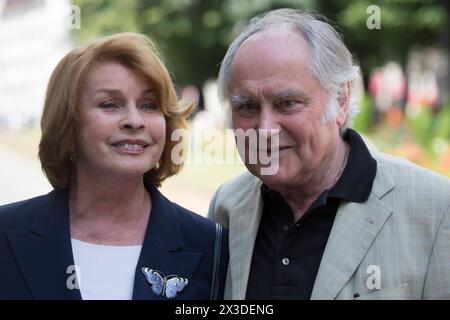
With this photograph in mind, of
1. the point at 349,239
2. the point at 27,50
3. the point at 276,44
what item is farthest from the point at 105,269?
the point at 27,50

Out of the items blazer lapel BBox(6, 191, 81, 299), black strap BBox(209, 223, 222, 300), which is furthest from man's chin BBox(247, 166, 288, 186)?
blazer lapel BBox(6, 191, 81, 299)

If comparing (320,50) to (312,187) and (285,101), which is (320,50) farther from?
(312,187)

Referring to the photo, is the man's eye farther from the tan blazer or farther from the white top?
the white top

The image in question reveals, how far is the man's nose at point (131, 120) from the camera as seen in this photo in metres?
2.51

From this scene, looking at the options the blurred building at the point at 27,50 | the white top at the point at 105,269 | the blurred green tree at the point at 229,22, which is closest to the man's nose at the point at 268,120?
the white top at the point at 105,269

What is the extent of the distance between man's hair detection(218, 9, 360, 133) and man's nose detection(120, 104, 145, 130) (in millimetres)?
352

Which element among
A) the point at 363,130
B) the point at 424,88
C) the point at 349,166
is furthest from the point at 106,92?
the point at 424,88

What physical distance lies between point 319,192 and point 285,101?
0.37m

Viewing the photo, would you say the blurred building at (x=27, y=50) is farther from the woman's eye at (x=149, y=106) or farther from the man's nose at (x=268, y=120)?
the man's nose at (x=268, y=120)

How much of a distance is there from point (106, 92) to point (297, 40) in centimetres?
74

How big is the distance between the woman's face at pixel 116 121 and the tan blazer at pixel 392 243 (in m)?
0.62

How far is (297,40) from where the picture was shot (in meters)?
2.42

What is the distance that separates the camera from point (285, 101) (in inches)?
94.0
